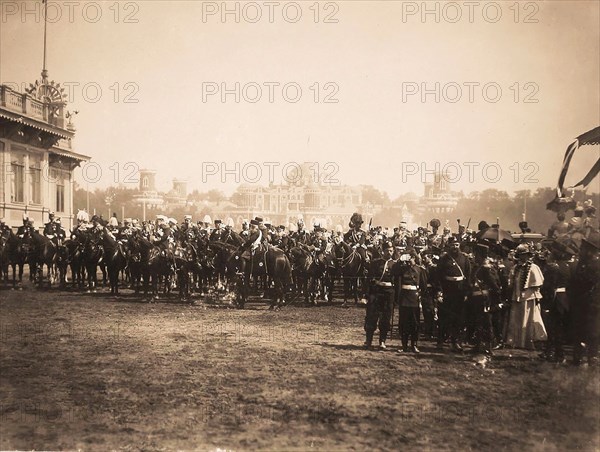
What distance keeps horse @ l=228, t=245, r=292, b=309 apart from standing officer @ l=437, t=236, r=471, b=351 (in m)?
6.72

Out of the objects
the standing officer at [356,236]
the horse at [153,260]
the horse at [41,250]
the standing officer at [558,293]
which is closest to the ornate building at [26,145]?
the horse at [41,250]

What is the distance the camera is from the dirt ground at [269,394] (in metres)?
5.81

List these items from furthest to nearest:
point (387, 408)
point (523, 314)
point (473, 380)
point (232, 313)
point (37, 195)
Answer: point (37, 195) < point (232, 313) < point (523, 314) < point (473, 380) < point (387, 408)

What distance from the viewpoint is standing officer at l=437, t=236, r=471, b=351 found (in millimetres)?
9938

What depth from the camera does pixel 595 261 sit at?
8742 mm

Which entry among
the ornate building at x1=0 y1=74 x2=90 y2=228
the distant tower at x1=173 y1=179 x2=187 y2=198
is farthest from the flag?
the distant tower at x1=173 y1=179 x2=187 y2=198

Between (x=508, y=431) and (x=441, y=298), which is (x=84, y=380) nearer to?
(x=508, y=431)

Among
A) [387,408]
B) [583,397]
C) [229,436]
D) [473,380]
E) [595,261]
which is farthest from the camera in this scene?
[595,261]

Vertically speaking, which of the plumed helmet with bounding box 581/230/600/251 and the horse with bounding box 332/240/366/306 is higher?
the plumed helmet with bounding box 581/230/600/251

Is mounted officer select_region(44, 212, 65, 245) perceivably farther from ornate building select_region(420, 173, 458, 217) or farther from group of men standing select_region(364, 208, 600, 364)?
ornate building select_region(420, 173, 458, 217)

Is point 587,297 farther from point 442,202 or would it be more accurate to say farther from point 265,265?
point 442,202

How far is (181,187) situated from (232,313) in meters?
53.3

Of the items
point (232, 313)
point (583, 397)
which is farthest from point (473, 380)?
point (232, 313)

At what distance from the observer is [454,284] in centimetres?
991
